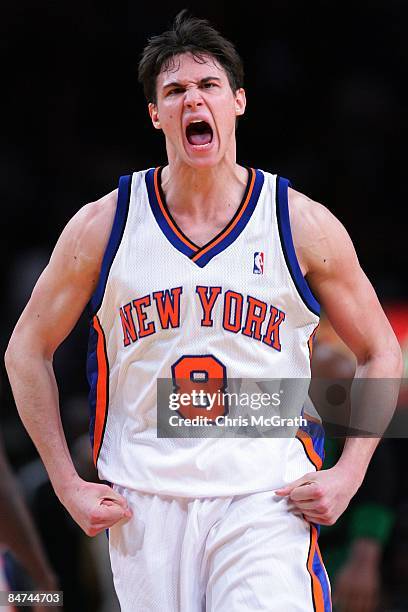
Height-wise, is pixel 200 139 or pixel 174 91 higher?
pixel 174 91

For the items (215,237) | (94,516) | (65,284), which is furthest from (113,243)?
(94,516)

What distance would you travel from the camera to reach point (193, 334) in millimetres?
A: 2990

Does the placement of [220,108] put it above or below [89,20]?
below

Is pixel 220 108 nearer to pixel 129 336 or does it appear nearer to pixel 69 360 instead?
pixel 129 336

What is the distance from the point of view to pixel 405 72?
520 centimetres

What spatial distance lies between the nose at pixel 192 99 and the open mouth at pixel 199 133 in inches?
1.9

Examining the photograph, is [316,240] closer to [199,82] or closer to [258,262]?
[258,262]

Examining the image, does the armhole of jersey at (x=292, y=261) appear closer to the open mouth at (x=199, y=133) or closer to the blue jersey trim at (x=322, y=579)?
the open mouth at (x=199, y=133)

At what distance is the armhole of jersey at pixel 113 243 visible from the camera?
307 cm

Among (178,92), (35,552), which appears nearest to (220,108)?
(178,92)

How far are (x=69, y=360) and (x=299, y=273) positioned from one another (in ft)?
6.15

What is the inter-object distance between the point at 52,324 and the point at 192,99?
761 mm

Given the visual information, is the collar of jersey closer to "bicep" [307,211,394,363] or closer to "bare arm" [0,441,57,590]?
"bicep" [307,211,394,363]

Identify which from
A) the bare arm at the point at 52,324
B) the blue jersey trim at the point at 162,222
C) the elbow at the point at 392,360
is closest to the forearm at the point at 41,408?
the bare arm at the point at 52,324
